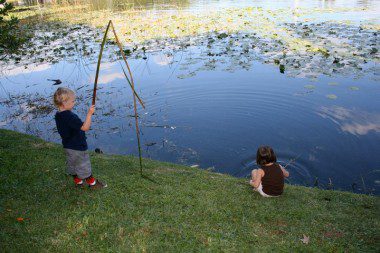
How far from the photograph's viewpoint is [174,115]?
11695 millimetres

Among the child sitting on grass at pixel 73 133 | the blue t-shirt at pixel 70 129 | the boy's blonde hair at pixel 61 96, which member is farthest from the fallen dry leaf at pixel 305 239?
the boy's blonde hair at pixel 61 96

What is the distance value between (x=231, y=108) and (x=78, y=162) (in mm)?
7721

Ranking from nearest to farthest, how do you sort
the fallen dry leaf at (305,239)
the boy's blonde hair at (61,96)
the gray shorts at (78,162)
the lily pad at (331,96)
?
the fallen dry leaf at (305,239) < the boy's blonde hair at (61,96) < the gray shorts at (78,162) < the lily pad at (331,96)

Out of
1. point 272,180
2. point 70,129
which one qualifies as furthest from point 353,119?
point 70,129

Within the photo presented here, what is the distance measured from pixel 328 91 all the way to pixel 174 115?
622cm

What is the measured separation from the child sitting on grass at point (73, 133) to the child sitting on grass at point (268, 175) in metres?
2.92

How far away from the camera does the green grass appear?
4219 mm

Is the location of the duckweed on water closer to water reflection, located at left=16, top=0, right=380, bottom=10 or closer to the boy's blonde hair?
water reflection, located at left=16, top=0, right=380, bottom=10

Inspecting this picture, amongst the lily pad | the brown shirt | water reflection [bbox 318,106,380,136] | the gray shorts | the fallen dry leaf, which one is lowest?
water reflection [bbox 318,106,380,136]

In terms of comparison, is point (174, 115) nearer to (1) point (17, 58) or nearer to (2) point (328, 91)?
(2) point (328, 91)

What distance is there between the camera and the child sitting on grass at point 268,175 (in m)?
5.70

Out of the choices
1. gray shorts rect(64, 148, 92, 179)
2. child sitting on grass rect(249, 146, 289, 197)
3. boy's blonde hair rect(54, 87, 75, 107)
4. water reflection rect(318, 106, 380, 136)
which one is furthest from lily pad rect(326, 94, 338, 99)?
boy's blonde hair rect(54, 87, 75, 107)

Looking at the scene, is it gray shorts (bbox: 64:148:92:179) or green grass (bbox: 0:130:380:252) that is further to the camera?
gray shorts (bbox: 64:148:92:179)

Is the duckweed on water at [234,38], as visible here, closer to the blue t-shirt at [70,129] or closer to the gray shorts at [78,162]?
the gray shorts at [78,162]
